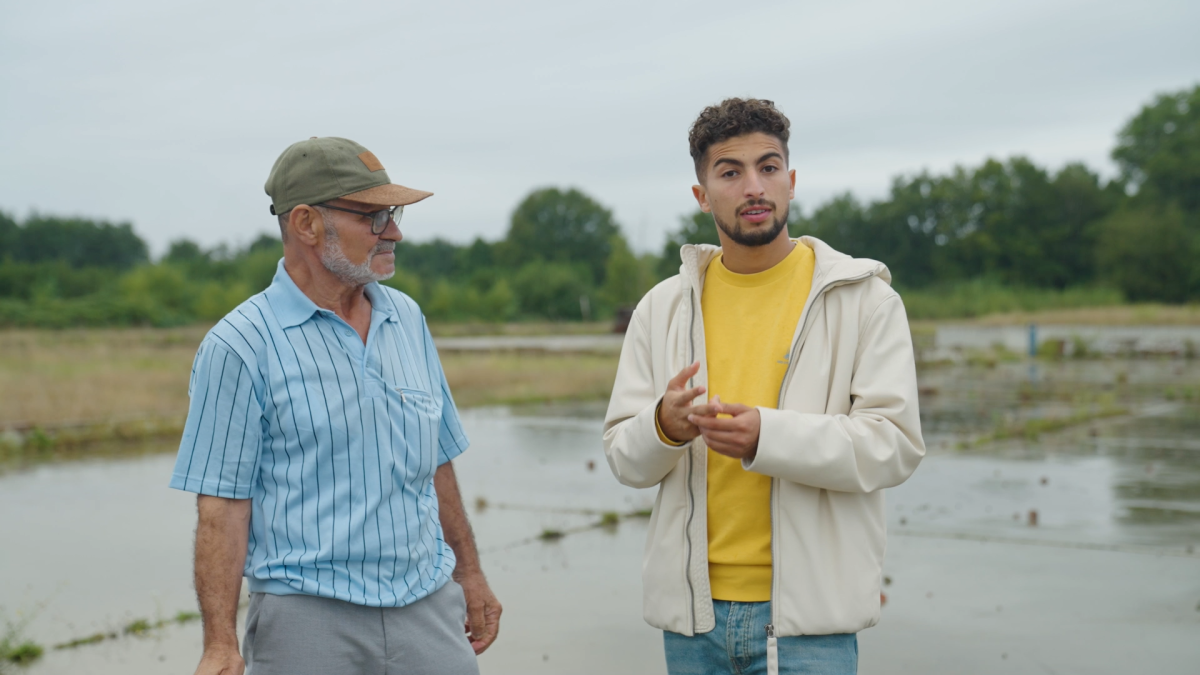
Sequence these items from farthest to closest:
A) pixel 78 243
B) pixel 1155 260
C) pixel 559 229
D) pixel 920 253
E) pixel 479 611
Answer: pixel 559 229, pixel 78 243, pixel 920 253, pixel 1155 260, pixel 479 611

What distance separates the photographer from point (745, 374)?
250 centimetres

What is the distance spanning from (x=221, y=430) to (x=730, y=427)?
3.53ft

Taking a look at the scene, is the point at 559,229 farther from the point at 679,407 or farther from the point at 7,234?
the point at 679,407

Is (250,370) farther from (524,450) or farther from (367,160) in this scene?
(524,450)

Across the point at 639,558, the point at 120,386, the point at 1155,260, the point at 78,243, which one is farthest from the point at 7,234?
the point at 639,558

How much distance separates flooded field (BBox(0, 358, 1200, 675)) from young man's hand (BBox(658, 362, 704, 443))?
90.5 inches

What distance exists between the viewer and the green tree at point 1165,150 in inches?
2571

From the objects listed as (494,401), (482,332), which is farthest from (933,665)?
(482,332)

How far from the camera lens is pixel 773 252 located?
2.58 m

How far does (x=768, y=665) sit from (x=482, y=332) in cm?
4425

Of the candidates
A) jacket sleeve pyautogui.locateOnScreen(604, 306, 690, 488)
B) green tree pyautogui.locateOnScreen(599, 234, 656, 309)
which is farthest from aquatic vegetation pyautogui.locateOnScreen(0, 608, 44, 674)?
green tree pyautogui.locateOnScreen(599, 234, 656, 309)

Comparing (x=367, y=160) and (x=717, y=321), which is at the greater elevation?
(x=367, y=160)

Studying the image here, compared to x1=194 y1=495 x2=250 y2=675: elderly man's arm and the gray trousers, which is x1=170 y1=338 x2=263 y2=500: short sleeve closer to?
x1=194 y1=495 x2=250 y2=675: elderly man's arm

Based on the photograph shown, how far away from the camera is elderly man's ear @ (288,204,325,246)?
2461 mm
